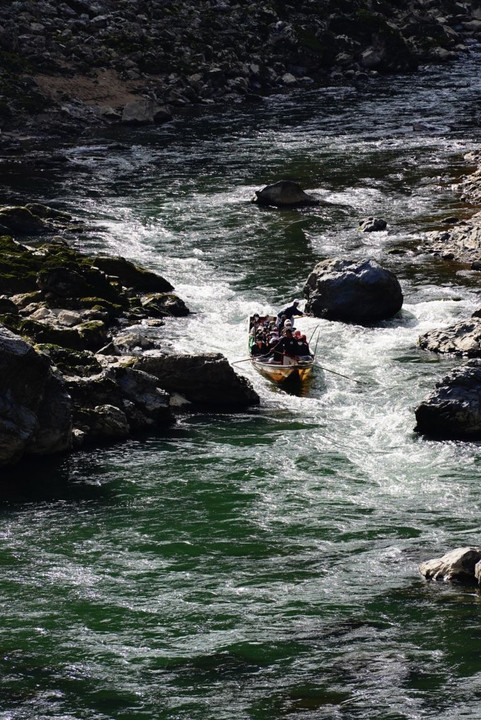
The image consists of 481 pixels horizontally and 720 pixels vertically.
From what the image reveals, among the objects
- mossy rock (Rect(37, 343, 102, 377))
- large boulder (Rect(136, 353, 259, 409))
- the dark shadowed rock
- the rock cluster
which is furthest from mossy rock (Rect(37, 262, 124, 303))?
large boulder (Rect(136, 353, 259, 409))

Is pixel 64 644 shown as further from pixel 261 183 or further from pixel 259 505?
pixel 261 183

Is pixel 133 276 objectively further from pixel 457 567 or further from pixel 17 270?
pixel 457 567

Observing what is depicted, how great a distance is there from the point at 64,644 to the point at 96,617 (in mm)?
930

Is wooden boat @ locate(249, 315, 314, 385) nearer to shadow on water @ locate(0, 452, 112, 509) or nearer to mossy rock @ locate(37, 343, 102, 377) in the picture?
mossy rock @ locate(37, 343, 102, 377)

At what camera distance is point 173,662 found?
54.4 ft

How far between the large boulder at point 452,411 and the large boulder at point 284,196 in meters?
19.9

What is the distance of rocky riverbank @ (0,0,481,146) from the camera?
60312 mm

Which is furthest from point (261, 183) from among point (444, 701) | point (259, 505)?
point (444, 701)

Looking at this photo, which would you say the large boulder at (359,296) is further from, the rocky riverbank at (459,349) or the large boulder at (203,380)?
the large boulder at (203,380)

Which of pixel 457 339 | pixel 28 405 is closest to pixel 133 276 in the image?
pixel 457 339

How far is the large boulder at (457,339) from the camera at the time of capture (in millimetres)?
30609

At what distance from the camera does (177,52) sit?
6719cm

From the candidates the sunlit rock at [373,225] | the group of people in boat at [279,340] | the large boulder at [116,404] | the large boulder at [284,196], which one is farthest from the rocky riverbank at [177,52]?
the large boulder at [116,404]

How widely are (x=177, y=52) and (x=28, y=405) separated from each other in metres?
46.6
